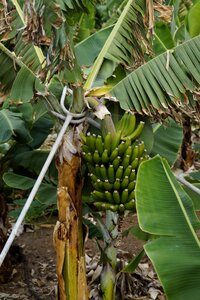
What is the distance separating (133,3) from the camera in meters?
2.46

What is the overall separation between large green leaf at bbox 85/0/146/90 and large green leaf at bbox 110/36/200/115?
0.15 m

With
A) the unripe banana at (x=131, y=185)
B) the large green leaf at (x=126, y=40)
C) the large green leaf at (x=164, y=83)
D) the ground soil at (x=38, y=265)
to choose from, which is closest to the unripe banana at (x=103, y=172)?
the unripe banana at (x=131, y=185)

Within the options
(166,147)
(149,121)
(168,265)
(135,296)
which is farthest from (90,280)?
(168,265)

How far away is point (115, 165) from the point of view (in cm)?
221

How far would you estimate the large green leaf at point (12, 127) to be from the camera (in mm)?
2715

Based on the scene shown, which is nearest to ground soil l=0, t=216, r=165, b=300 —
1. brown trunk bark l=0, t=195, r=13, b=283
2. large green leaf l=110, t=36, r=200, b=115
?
brown trunk bark l=0, t=195, r=13, b=283

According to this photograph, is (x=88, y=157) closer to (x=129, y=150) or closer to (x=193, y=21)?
(x=129, y=150)

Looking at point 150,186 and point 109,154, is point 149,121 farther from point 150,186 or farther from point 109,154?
point 150,186

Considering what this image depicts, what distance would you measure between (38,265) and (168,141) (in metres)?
1.62

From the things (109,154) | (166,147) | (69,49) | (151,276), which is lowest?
(151,276)

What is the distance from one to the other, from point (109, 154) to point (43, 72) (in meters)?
0.47

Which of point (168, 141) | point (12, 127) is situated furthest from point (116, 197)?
point (12, 127)

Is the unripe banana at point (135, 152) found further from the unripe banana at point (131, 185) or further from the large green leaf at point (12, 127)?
the large green leaf at point (12, 127)

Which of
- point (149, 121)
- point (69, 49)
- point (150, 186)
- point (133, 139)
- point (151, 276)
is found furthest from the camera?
point (151, 276)
